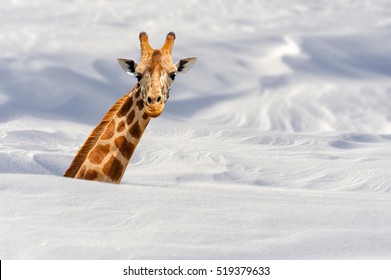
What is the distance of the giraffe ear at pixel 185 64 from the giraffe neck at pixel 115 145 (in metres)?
0.62

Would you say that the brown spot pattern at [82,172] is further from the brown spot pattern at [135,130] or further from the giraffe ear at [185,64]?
the giraffe ear at [185,64]

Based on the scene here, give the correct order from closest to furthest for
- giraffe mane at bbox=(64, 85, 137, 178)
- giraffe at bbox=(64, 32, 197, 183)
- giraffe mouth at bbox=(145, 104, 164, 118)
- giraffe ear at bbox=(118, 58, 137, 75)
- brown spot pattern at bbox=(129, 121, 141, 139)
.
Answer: giraffe mouth at bbox=(145, 104, 164, 118) < giraffe at bbox=(64, 32, 197, 183) < giraffe ear at bbox=(118, 58, 137, 75) < brown spot pattern at bbox=(129, 121, 141, 139) < giraffe mane at bbox=(64, 85, 137, 178)

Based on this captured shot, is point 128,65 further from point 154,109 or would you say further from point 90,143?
point 90,143

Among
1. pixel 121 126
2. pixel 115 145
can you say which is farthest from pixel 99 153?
pixel 121 126

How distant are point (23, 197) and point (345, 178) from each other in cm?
Answer: 646

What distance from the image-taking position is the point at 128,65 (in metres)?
7.49

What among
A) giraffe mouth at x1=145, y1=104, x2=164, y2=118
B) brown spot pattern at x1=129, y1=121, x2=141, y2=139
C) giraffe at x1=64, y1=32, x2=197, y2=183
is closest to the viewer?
giraffe mouth at x1=145, y1=104, x2=164, y2=118

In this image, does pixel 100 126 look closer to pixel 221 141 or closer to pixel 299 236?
pixel 299 236

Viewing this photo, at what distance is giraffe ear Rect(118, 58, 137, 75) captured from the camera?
7418 mm

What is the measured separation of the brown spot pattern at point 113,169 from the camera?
7.80 m

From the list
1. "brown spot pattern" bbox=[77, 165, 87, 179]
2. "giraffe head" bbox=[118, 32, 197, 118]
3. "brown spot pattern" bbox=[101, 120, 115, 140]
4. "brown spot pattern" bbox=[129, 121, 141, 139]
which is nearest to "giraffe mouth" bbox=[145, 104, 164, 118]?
"giraffe head" bbox=[118, 32, 197, 118]

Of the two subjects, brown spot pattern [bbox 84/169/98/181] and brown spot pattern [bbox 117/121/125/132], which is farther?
brown spot pattern [bbox 117/121/125/132]

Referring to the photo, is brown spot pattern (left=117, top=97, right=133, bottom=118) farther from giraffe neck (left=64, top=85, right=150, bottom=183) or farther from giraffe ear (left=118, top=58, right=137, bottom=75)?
giraffe ear (left=118, top=58, right=137, bottom=75)

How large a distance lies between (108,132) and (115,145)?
0.22 meters
